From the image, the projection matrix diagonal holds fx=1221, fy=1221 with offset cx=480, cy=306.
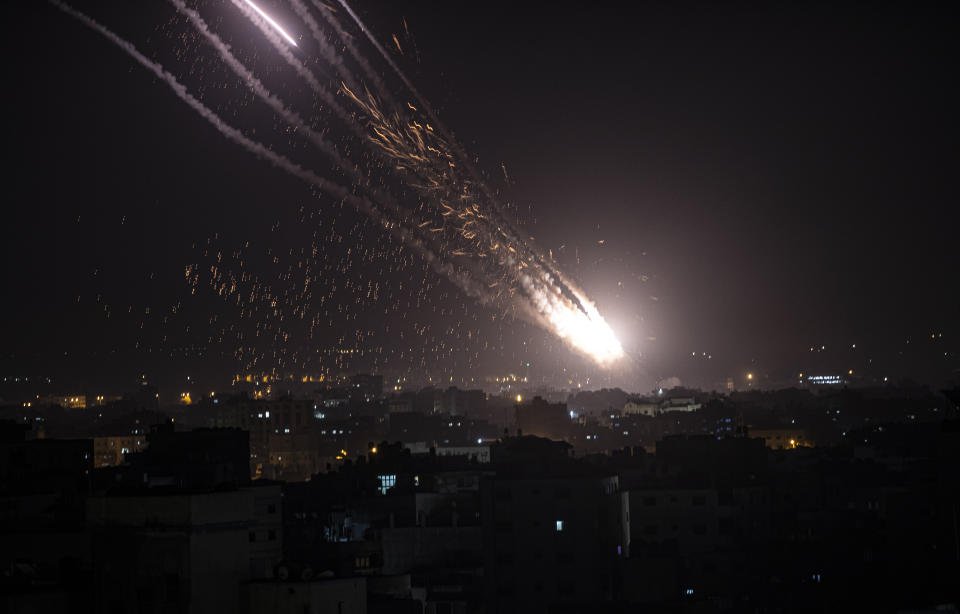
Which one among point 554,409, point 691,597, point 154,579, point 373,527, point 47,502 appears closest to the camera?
point 154,579

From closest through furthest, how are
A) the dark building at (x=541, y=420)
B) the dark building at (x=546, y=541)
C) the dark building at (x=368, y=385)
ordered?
1. the dark building at (x=546, y=541)
2. the dark building at (x=541, y=420)
3. the dark building at (x=368, y=385)

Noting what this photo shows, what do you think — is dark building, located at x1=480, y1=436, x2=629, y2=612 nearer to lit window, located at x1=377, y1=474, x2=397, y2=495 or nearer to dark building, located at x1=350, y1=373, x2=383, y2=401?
lit window, located at x1=377, y1=474, x2=397, y2=495

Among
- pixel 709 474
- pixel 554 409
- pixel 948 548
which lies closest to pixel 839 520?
pixel 709 474

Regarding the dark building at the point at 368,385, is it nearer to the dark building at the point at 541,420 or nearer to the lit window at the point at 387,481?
the dark building at the point at 541,420

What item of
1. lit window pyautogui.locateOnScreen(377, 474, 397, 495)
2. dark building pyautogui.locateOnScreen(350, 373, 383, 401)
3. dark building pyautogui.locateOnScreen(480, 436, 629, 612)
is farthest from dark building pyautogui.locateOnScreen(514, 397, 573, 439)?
dark building pyautogui.locateOnScreen(350, 373, 383, 401)

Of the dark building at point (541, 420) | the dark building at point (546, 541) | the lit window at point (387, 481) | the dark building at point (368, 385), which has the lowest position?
the dark building at point (546, 541)

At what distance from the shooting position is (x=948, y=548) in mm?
31609

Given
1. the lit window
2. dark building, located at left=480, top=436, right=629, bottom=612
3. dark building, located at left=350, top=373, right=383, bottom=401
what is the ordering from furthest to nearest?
1. dark building, located at left=350, top=373, right=383, bottom=401
2. the lit window
3. dark building, located at left=480, top=436, right=629, bottom=612

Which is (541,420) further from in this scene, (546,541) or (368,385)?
(368,385)

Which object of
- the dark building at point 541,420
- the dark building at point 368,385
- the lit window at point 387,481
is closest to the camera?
the lit window at point 387,481

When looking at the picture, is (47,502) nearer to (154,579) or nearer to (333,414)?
(154,579)

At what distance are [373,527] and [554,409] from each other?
197ft

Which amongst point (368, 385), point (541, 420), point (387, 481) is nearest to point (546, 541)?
point (387, 481)

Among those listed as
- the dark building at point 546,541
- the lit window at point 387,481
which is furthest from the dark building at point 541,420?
the dark building at point 546,541
